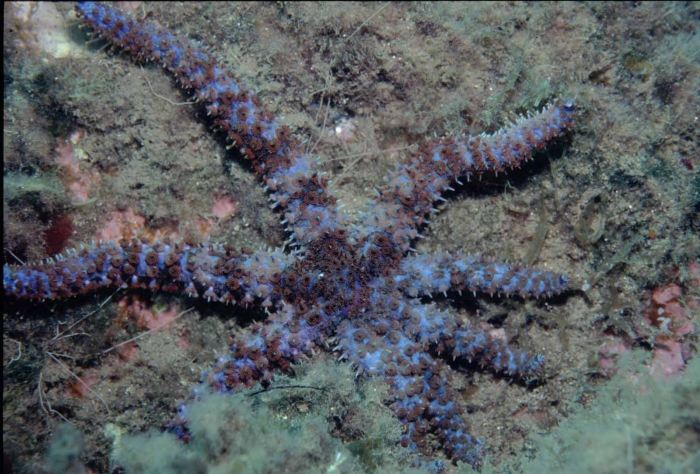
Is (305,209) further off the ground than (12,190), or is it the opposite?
(305,209)

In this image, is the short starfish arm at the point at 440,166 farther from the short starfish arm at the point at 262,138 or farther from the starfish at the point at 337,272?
the short starfish arm at the point at 262,138

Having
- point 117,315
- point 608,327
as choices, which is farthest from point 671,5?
point 117,315

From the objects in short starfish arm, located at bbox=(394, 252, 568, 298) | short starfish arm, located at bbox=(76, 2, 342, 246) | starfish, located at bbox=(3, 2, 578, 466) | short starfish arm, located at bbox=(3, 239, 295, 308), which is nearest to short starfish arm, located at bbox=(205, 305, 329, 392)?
starfish, located at bbox=(3, 2, 578, 466)

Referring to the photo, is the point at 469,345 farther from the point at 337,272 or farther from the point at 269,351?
the point at 269,351

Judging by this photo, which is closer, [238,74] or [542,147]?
[542,147]

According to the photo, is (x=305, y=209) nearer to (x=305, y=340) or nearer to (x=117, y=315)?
(x=305, y=340)

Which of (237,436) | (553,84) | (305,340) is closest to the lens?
(237,436)

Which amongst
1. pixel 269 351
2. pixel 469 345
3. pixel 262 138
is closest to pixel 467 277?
pixel 469 345
